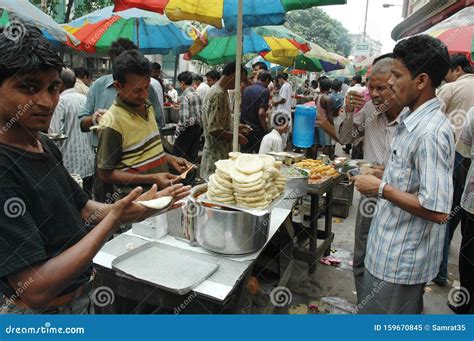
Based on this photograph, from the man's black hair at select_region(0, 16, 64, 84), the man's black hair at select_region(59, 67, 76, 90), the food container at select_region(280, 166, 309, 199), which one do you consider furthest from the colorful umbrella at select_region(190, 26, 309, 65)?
the man's black hair at select_region(0, 16, 64, 84)

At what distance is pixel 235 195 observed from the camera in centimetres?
201

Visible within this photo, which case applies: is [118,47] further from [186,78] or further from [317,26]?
[317,26]

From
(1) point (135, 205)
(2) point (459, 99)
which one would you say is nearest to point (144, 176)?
(1) point (135, 205)

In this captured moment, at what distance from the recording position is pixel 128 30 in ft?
20.6

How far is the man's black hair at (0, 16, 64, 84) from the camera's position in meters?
1.17

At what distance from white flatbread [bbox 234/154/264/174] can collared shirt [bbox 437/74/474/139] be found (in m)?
2.73

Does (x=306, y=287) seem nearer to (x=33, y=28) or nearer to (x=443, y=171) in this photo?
(x=443, y=171)

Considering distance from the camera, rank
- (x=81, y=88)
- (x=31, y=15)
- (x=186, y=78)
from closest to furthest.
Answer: (x=31, y=15) < (x=81, y=88) < (x=186, y=78)

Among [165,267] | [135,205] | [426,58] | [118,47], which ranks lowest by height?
[165,267]

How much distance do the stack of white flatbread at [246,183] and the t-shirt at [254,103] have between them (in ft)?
15.6

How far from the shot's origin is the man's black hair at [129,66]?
2.38 metres

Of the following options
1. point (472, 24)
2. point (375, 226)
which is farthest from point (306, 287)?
point (472, 24)

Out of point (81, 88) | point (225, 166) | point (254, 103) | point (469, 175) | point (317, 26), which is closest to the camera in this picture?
point (225, 166)

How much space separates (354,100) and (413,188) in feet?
5.51
